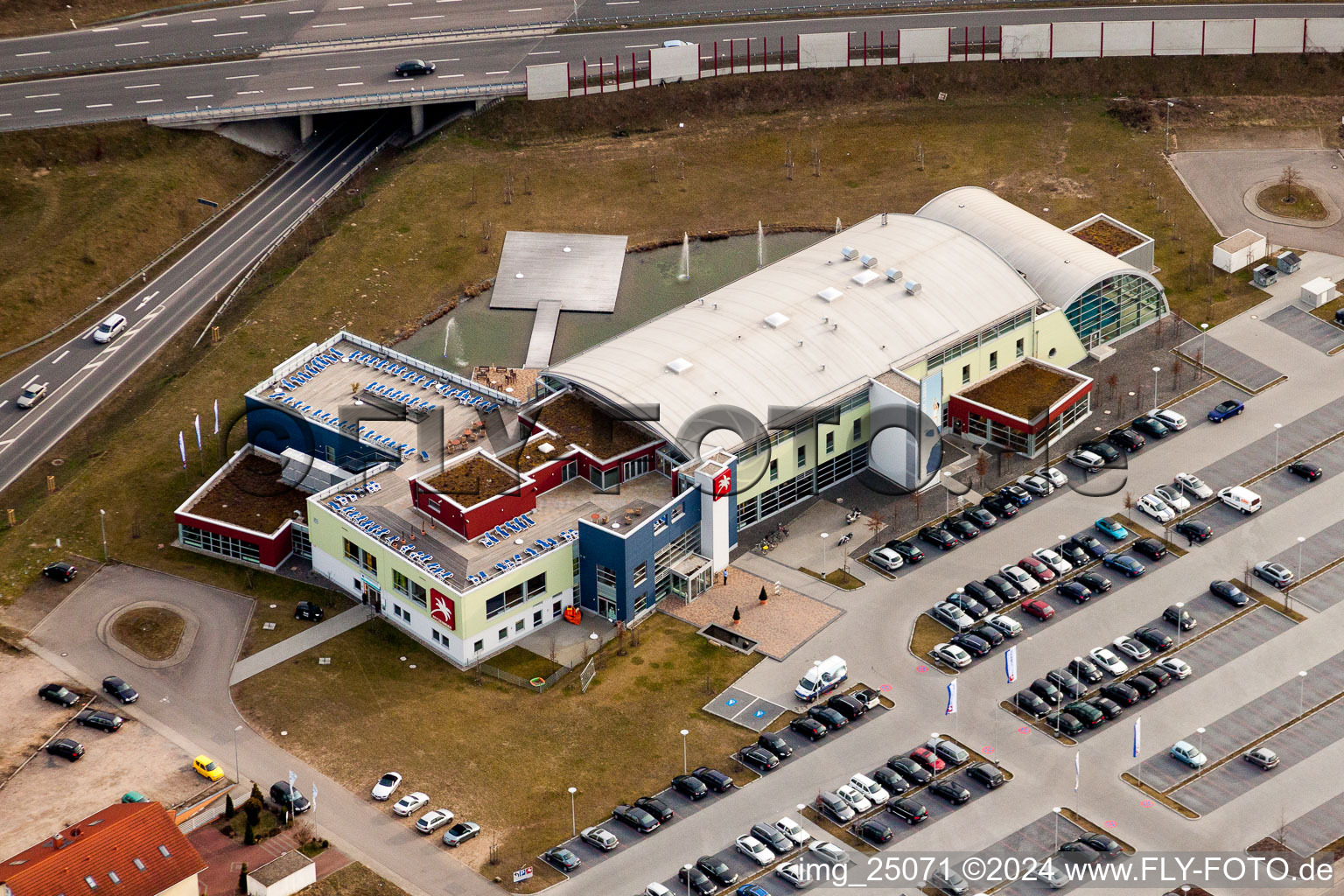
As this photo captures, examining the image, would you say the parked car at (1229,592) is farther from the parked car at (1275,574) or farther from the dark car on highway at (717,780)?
the dark car on highway at (717,780)

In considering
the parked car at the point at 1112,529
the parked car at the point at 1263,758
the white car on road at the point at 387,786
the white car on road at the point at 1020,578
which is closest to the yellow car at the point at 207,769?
the white car on road at the point at 387,786

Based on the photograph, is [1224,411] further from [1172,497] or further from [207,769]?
[207,769]

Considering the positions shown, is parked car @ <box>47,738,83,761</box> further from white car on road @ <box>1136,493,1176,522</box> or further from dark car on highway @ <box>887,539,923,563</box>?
white car on road @ <box>1136,493,1176,522</box>

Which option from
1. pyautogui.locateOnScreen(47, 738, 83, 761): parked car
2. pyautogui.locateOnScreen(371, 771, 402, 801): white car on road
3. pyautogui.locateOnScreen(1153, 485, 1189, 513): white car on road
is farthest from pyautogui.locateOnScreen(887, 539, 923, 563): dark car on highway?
pyautogui.locateOnScreen(47, 738, 83, 761): parked car

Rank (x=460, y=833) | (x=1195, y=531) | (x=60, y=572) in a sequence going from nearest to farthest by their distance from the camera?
(x=460, y=833) → (x=60, y=572) → (x=1195, y=531)

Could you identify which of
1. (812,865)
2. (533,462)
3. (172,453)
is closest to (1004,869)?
(812,865)

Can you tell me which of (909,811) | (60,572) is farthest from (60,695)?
(909,811)

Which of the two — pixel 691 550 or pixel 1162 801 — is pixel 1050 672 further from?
pixel 691 550
